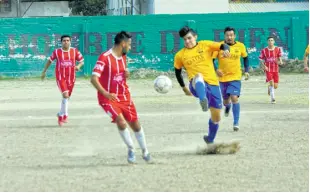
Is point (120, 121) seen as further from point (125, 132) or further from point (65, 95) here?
point (65, 95)

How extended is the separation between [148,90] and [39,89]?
384 centimetres

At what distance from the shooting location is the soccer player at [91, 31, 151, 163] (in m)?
11.8

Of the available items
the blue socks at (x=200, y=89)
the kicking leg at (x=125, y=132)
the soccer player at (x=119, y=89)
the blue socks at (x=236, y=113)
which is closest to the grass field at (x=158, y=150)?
the kicking leg at (x=125, y=132)

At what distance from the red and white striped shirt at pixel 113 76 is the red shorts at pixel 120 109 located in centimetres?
7

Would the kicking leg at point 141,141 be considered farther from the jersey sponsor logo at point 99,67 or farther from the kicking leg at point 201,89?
the kicking leg at point 201,89

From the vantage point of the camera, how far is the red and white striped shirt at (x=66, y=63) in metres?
18.5

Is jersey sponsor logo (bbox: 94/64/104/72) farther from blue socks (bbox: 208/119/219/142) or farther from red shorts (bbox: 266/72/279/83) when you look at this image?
red shorts (bbox: 266/72/279/83)

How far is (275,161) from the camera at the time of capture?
11.9 metres

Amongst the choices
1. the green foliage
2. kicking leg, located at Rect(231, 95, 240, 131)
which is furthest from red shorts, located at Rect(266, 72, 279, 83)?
the green foliage

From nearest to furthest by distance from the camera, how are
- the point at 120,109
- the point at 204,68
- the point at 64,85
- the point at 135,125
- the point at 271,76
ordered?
the point at 120,109 → the point at 135,125 → the point at 204,68 → the point at 64,85 → the point at 271,76

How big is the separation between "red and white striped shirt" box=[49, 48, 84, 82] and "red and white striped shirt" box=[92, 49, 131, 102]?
6.57m

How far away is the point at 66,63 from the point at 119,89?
6.72 m

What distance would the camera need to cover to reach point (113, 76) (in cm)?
1193

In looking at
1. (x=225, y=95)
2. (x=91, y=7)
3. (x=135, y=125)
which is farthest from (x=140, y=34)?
(x=91, y=7)
